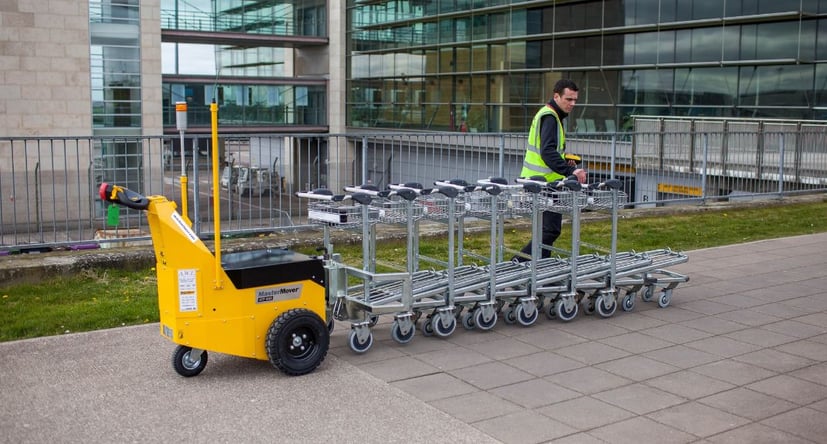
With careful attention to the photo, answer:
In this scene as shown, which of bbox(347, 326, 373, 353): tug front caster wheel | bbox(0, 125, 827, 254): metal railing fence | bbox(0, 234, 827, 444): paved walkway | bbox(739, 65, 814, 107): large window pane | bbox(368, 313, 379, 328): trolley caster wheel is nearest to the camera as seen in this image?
bbox(0, 234, 827, 444): paved walkway

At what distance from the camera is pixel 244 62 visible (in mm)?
47188

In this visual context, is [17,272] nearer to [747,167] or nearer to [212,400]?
[212,400]

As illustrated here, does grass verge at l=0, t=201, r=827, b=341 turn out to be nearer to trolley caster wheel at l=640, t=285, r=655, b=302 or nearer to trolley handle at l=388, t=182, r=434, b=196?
trolley handle at l=388, t=182, r=434, b=196

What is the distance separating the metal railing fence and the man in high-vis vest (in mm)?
1455

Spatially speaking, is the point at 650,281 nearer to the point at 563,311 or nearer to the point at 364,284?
the point at 563,311

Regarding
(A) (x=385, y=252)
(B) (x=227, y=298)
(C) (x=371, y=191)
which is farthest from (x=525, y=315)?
Answer: (A) (x=385, y=252)

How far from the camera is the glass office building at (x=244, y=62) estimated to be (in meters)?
41.8

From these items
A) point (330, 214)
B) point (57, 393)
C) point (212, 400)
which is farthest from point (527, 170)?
point (57, 393)

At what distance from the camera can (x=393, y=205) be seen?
6.96 metres

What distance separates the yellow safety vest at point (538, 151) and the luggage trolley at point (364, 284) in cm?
195

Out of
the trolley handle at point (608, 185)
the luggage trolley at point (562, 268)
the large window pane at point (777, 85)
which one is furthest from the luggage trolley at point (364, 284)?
the large window pane at point (777, 85)

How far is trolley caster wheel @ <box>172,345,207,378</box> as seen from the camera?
5957mm

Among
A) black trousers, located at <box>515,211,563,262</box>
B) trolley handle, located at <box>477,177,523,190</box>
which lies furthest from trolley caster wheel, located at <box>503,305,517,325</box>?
trolley handle, located at <box>477,177,523,190</box>

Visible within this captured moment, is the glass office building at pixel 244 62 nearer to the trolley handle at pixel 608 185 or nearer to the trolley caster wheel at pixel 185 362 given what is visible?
the trolley handle at pixel 608 185
